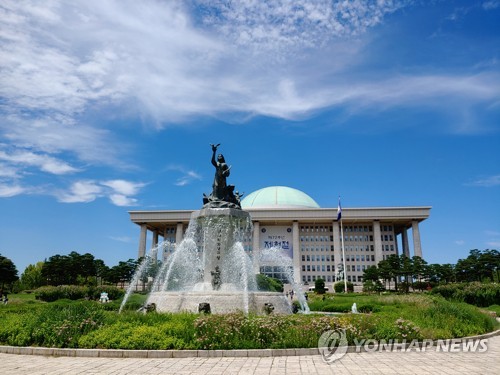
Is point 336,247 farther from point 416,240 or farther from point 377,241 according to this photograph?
point 416,240

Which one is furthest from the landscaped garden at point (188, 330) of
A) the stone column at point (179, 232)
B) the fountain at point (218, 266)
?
the stone column at point (179, 232)

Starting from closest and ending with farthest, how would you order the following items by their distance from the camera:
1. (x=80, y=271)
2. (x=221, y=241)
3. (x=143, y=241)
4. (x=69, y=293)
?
(x=221, y=241) → (x=69, y=293) → (x=80, y=271) → (x=143, y=241)

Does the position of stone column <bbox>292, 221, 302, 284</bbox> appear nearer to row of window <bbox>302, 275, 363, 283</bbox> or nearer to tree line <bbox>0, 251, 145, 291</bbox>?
row of window <bbox>302, 275, 363, 283</bbox>

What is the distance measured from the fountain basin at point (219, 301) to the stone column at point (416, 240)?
277ft

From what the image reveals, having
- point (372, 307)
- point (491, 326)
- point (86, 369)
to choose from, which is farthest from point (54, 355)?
point (372, 307)

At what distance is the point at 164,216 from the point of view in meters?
100

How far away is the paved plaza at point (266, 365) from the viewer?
832 centimetres

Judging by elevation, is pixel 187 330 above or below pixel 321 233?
below

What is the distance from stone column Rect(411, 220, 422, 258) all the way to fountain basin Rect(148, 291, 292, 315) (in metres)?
84.6

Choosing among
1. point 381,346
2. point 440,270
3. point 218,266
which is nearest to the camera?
point 381,346

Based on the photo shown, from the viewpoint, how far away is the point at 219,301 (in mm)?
15688

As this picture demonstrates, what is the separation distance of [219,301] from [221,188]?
7.66 m

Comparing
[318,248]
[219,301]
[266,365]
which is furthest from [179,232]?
[266,365]

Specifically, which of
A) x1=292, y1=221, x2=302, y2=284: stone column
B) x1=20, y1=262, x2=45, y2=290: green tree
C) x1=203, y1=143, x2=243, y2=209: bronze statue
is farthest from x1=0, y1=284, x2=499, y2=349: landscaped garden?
x1=292, y1=221, x2=302, y2=284: stone column
